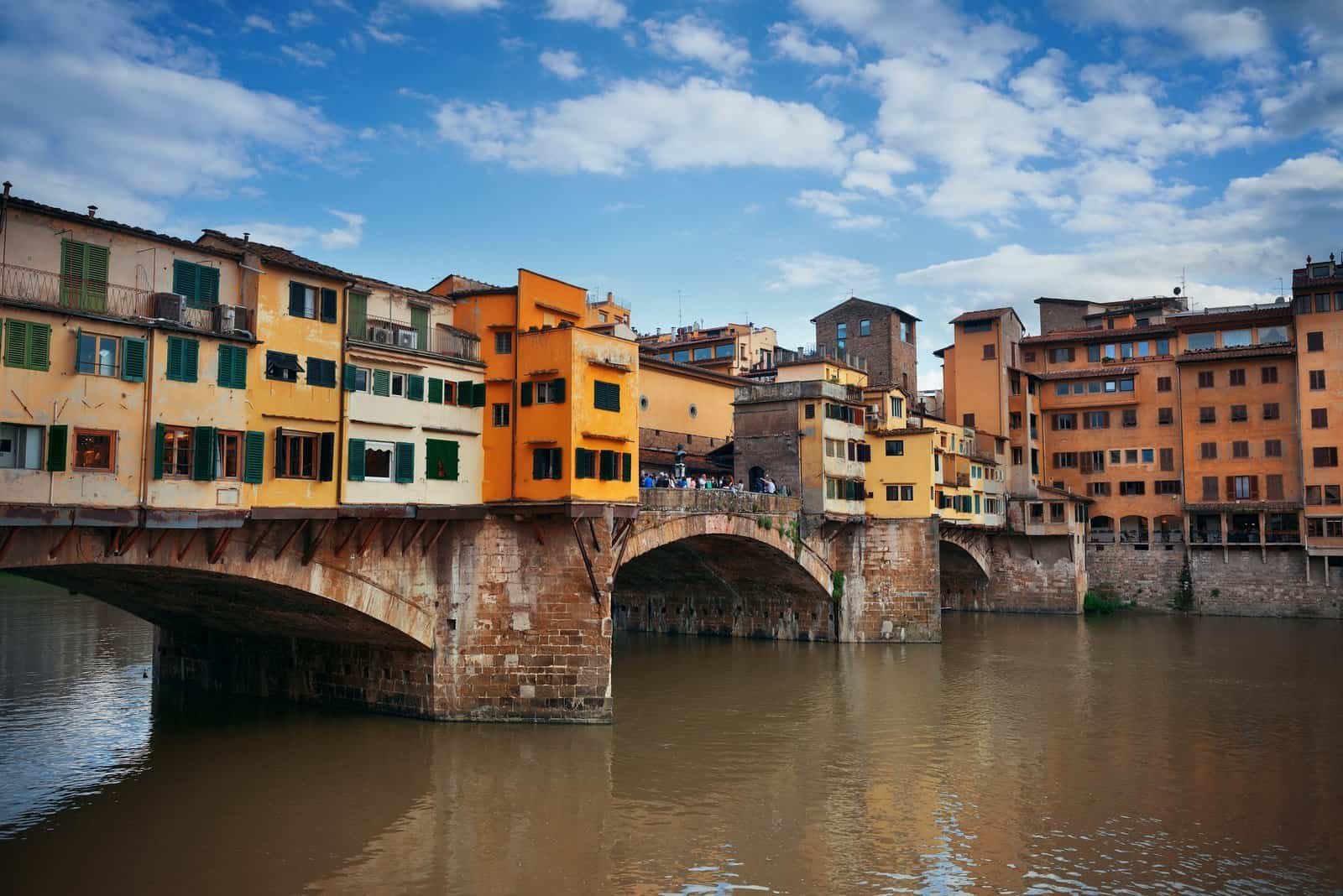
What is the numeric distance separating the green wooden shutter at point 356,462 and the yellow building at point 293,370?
1.63ft

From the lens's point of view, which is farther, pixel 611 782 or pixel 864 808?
pixel 611 782

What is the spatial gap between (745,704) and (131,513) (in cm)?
2138

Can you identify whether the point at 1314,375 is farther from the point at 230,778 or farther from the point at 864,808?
the point at 230,778

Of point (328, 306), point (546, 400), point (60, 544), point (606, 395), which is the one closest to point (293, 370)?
point (328, 306)

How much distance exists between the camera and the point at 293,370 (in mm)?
25688

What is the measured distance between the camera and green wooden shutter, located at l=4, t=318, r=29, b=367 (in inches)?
798

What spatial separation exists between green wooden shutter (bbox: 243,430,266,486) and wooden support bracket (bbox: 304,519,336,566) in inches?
97.1

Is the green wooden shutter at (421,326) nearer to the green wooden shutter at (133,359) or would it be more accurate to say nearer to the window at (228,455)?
the window at (228,455)

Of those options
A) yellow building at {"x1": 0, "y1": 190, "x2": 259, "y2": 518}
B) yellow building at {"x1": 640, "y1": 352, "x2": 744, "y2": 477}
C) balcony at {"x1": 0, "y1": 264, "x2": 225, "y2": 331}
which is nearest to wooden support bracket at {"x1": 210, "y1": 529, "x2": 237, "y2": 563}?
yellow building at {"x1": 0, "y1": 190, "x2": 259, "y2": 518}

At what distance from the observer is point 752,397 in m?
49.7

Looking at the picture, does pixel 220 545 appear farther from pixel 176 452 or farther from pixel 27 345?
pixel 27 345

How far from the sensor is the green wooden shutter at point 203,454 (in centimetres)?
2323

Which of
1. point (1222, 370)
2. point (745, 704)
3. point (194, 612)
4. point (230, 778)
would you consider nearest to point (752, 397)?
point (745, 704)

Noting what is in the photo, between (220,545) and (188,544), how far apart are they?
0.72m
